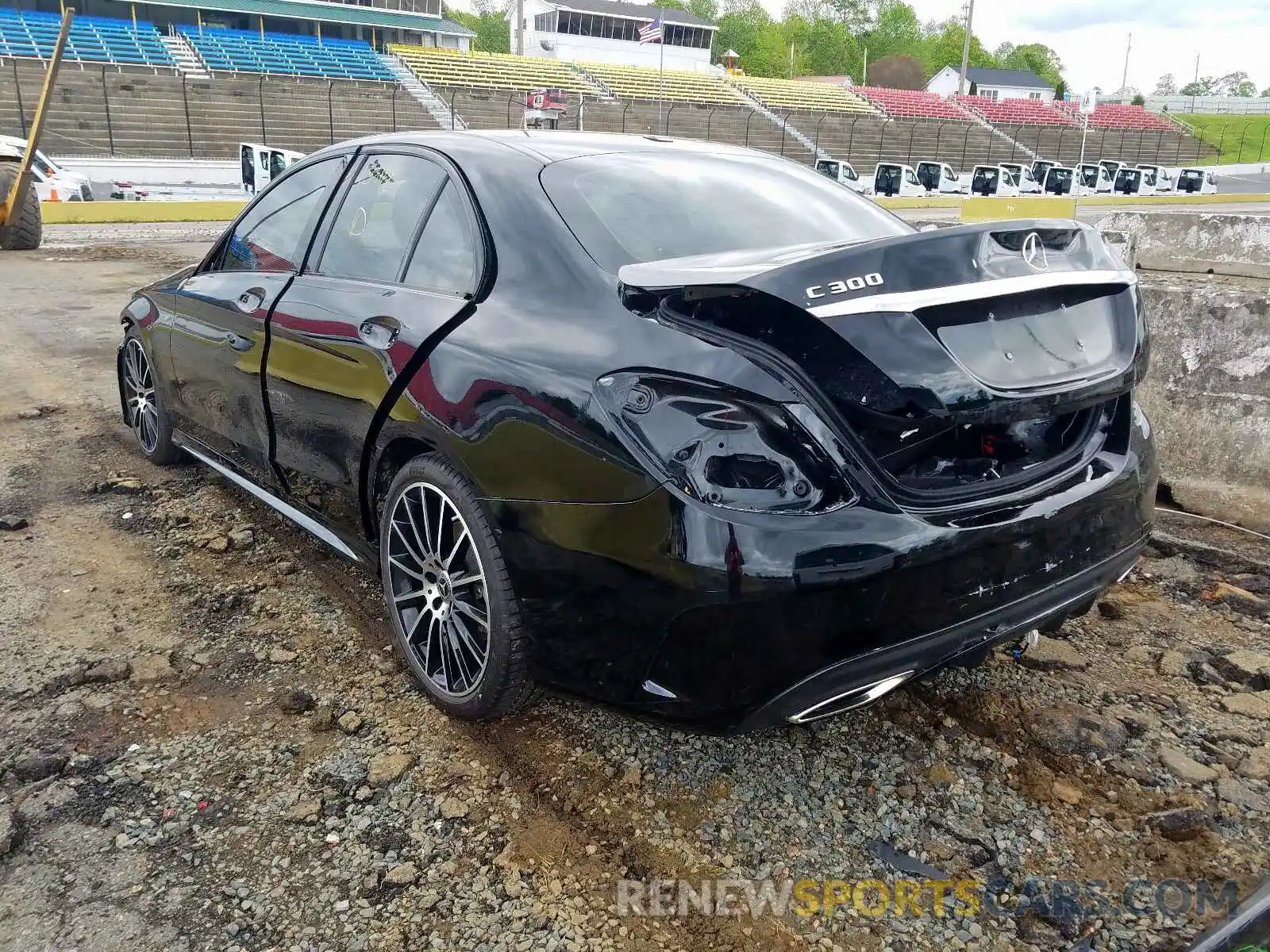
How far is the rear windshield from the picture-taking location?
245cm

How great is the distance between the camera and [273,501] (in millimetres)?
3465

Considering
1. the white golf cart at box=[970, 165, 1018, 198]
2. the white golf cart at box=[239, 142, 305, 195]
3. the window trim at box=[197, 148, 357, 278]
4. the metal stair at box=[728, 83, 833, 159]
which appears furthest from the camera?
the metal stair at box=[728, 83, 833, 159]

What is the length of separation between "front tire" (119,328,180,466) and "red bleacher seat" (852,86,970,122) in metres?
54.8

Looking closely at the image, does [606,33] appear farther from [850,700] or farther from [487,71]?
[850,700]

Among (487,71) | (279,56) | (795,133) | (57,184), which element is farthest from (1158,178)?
(57,184)

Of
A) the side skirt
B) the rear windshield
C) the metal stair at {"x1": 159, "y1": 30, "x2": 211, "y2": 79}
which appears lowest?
the side skirt

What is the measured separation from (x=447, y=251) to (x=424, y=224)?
0.67ft

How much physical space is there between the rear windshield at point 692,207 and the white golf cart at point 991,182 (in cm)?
3430

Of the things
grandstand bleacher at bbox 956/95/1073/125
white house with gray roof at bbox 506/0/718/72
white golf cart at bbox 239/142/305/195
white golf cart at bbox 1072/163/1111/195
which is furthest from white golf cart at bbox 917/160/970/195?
white house with gray roof at bbox 506/0/718/72

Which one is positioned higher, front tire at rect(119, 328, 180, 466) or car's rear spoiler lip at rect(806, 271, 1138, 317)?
car's rear spoiler lip at rect(806, 271, 1138, 317)

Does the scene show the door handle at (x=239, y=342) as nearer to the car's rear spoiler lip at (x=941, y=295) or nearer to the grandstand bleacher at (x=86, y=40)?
the car's rear spoiler lip at (x=941, y=295)

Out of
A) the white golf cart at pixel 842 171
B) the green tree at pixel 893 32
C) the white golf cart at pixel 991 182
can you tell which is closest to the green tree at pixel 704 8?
the green tree at pixel 893 32

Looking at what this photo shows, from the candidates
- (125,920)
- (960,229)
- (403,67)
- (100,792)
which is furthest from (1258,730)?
(403,67)

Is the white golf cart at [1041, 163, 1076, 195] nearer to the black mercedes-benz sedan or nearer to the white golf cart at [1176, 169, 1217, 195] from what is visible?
the white golf cart at [1176, 169, 1217, 195]
